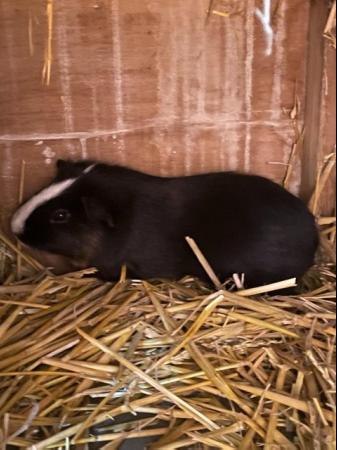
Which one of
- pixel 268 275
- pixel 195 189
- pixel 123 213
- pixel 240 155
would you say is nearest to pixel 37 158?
pixel 123 213

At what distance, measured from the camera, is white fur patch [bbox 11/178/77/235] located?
5.42ft

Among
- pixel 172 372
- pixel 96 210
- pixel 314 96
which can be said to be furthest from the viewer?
pixel 314 96

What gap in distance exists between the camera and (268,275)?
66.5 inches

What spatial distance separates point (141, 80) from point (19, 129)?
0.35m

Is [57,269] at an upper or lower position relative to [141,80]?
lower

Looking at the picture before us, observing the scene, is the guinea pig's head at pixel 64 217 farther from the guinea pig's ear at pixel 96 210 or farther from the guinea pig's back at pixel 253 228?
the guinea pig's back at pixel 253 228

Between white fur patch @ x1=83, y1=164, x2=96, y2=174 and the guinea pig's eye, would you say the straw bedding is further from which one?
white fur patch @ x1=83, y1=164, x2=96, y2=174

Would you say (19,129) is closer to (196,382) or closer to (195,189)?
(195,189)

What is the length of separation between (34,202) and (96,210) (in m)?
0.17

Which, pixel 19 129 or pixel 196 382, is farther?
pixel 19 129

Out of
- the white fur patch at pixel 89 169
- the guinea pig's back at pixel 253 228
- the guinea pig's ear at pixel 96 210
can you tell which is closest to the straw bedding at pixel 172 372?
the guinea pig's back at pixel 253 228

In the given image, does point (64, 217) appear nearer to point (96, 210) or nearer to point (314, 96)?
point (96, 210)

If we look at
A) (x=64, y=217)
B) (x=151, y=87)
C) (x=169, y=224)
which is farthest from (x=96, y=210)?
(x=151, y=87)

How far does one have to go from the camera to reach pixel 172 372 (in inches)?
59.4
